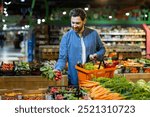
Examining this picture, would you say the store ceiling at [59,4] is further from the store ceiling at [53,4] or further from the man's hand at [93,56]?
the man's hand at [93,56]

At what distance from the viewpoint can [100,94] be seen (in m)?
3.63

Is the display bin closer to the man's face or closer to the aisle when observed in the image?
the man's face

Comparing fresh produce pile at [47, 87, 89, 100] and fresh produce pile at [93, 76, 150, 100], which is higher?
fresh produce pile at [93, 76, 150, 100]

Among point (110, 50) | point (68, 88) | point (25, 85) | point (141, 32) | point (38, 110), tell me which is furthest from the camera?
point (141, 32)

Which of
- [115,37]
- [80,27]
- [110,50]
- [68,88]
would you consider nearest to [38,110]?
[68,88]

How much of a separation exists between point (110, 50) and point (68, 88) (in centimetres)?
872

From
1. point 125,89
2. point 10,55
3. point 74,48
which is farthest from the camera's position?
point 10,55

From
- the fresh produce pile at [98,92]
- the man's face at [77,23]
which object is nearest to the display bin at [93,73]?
the fresh produce pile at [98,92]

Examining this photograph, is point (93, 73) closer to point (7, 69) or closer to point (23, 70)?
point (23, 70)

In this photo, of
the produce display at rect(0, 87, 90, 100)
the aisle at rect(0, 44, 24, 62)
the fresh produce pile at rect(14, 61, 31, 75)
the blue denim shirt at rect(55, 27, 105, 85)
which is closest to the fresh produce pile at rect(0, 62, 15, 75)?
the fresh produce pile at rect(14, 61, 31, 75)

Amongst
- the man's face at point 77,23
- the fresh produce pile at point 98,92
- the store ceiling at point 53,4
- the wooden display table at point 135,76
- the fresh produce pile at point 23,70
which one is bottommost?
the wooden display table at point 135,76

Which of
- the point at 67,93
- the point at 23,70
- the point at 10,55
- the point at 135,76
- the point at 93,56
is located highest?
the point at 93,56

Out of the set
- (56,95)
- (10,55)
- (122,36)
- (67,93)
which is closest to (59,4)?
(10,55)

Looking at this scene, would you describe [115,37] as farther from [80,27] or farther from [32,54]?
[80,27]
